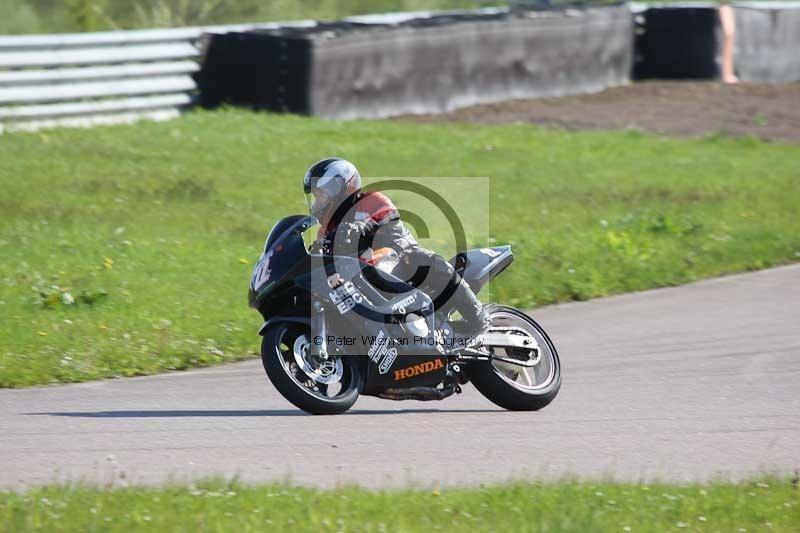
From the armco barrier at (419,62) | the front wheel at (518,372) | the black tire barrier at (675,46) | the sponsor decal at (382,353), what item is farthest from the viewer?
the black tire barrier at (675,46)

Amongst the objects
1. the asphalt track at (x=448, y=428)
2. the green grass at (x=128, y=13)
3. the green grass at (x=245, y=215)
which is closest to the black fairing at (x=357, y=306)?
the asphalt track at (x=448, y=428)

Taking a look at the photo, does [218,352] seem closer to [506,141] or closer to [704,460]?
[704,460]

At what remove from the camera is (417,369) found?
7.89 metres

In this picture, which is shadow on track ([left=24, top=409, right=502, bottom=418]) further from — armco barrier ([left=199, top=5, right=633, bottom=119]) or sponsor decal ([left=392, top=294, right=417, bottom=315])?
armco barrier ([left=199, top=5, right=633, bottom=119])

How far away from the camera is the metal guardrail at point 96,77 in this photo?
17125 mm

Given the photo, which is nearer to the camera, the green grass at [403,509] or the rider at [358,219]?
the green grass at [403,509]

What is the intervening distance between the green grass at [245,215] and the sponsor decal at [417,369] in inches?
88.9

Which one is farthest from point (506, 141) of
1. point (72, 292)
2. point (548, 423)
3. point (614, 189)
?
point (548, 423)

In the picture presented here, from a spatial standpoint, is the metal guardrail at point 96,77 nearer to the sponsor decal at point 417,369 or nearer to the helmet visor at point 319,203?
the helmet visor at point 319,203

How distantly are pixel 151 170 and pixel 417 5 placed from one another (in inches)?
771

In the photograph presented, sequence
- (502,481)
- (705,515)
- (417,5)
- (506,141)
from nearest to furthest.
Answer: (705,515)
(502,481)
(506,141)
(417,5)

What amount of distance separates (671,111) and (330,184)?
1529 cm

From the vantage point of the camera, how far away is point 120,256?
12.0 m

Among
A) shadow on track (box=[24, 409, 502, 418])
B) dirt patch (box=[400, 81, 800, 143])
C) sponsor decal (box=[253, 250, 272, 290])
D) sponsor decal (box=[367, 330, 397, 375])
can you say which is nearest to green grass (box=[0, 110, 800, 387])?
dirt patch (box=[400, 81, 800, 143])
